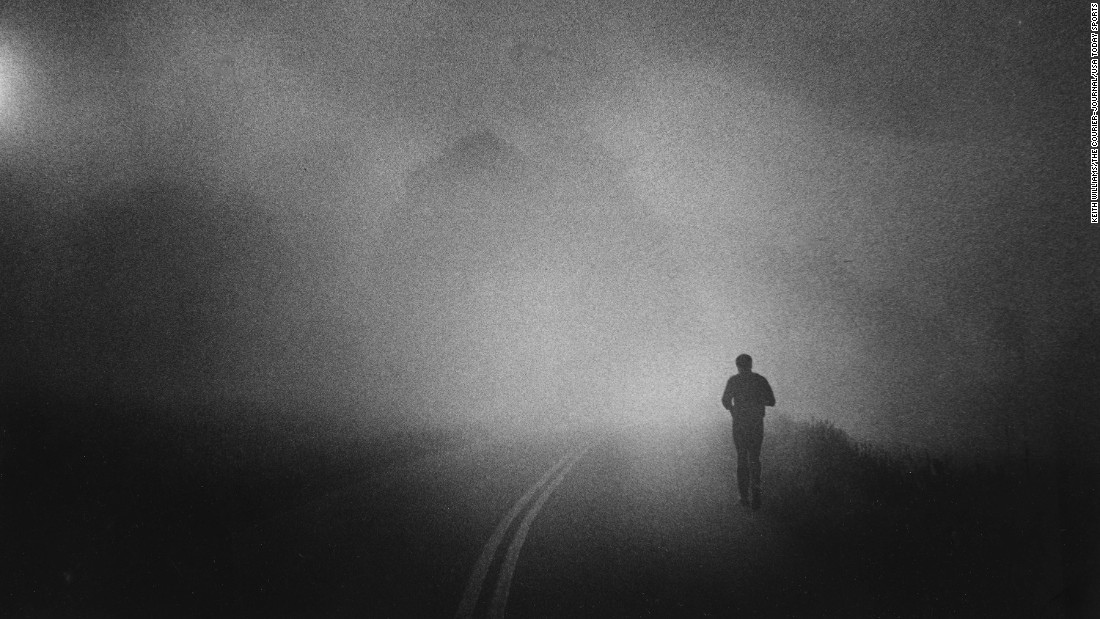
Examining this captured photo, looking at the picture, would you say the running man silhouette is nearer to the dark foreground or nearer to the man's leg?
the man's leg

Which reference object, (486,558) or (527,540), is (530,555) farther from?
(527,540)

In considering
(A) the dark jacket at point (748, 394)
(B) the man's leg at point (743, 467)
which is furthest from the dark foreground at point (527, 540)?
(A) the dark jacket at point (748, 394)

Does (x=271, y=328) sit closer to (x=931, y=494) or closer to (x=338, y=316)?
(x=338, y=316)

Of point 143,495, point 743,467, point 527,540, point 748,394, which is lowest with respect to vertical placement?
point 527,540

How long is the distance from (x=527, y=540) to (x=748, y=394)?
442 centimetres

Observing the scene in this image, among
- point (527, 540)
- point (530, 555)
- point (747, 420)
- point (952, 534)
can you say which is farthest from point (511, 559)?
point (747, 420)

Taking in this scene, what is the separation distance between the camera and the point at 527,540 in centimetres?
680

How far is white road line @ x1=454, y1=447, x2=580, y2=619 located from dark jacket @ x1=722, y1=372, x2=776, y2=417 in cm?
360

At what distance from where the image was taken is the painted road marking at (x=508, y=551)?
4672 millimetres

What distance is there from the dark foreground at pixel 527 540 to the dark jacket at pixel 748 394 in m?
1.44

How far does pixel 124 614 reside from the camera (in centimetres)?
425

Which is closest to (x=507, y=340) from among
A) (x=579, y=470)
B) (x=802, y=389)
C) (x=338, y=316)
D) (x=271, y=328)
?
(x=338, y=316)

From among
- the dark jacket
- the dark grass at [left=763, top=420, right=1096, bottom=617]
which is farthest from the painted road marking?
the dark jacket

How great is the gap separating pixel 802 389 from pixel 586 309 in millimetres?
33897
